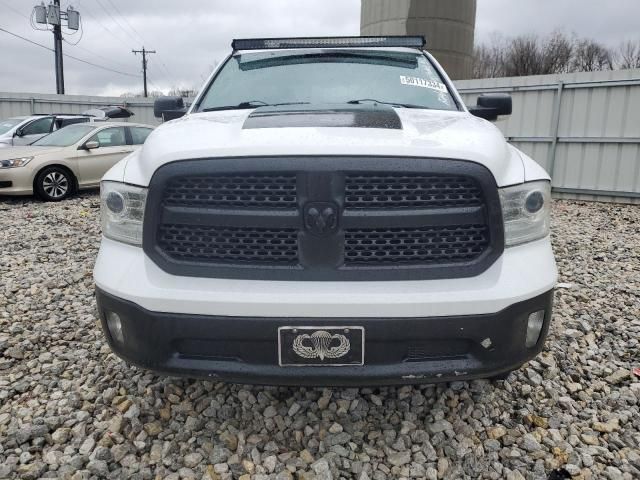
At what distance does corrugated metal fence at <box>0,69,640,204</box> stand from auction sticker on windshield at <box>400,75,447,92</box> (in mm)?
7524

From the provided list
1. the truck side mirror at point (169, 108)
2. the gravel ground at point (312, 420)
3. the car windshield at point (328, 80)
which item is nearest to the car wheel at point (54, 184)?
the gravel ground at point (312, 420)

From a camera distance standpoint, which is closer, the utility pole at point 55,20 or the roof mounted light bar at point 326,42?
the roof mounted light bar at point 326,42

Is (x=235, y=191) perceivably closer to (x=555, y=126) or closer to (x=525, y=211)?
(x=525, y=211)

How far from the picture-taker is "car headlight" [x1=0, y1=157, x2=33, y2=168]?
8.56 m

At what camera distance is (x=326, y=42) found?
11.6ft

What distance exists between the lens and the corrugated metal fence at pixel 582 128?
9031mm

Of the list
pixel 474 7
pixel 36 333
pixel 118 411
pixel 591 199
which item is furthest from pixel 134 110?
pixel 118 411

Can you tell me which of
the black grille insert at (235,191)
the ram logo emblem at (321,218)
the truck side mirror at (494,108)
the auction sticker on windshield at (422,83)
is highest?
the auction sticker on windshield at (422,83)

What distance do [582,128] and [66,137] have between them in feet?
32.0

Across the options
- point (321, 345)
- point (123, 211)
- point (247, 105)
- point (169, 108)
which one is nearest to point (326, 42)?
point (247, 105)

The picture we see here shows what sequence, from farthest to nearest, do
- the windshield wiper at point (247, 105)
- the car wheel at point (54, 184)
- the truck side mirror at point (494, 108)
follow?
the car wheel at point (54, 184)
the truck side mirror at point (494, 108)
the windshield wiper at point (247, 105)

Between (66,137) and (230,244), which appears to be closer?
(230,244)

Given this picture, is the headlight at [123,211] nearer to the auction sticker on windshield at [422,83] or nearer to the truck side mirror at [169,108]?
the truck side mirror at [169,108]

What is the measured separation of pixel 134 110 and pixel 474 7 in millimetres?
13271
